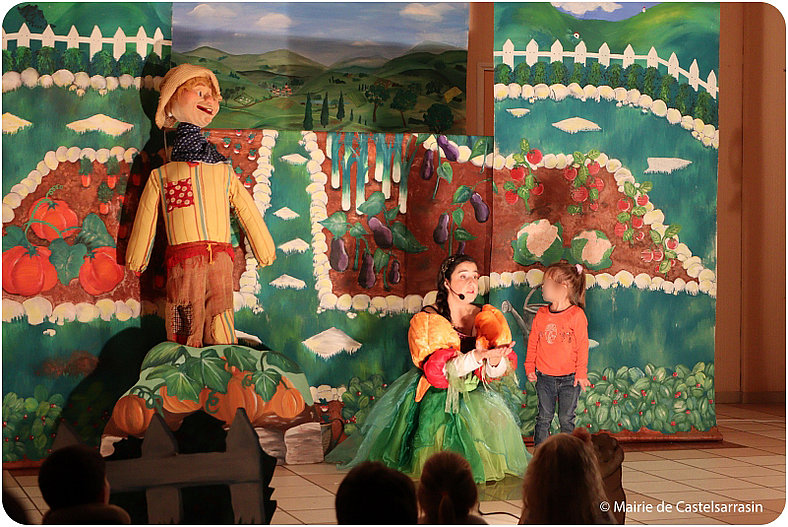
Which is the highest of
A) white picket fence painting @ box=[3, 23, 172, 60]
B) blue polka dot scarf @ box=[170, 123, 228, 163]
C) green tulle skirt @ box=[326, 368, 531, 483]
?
white picket fence painting @ box=[3, 23, 172, 60]

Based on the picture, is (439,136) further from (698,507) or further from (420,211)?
(698,507)

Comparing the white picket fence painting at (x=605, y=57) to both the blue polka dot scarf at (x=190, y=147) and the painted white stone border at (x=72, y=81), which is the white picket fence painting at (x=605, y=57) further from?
the painted white stone border at (x=72, y=81)

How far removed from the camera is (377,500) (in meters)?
2.61

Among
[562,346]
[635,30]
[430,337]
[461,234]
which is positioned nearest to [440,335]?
[430,337]

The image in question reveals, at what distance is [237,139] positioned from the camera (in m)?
5.98

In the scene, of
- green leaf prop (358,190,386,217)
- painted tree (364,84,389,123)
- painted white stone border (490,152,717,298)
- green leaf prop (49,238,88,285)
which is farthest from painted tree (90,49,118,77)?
painted white stone border (490,152,717,298)

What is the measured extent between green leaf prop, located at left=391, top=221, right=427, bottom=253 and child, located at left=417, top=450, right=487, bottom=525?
3275mm

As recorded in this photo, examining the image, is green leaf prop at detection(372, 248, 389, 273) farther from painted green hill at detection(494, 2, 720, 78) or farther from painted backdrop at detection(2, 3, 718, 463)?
painted green hill at detection(494, 2, 720, 78)

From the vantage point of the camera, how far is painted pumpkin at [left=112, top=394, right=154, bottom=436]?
17.4 feet

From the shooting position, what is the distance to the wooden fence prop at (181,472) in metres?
3.43

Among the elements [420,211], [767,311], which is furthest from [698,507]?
[767,311]

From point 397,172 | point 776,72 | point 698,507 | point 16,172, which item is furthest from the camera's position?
point 776,72

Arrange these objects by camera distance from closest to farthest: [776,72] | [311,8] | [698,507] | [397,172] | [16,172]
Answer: [698,507] < [16,172] < [397,172] < [311,8] < [776,72]

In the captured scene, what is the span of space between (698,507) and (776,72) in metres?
4.97
